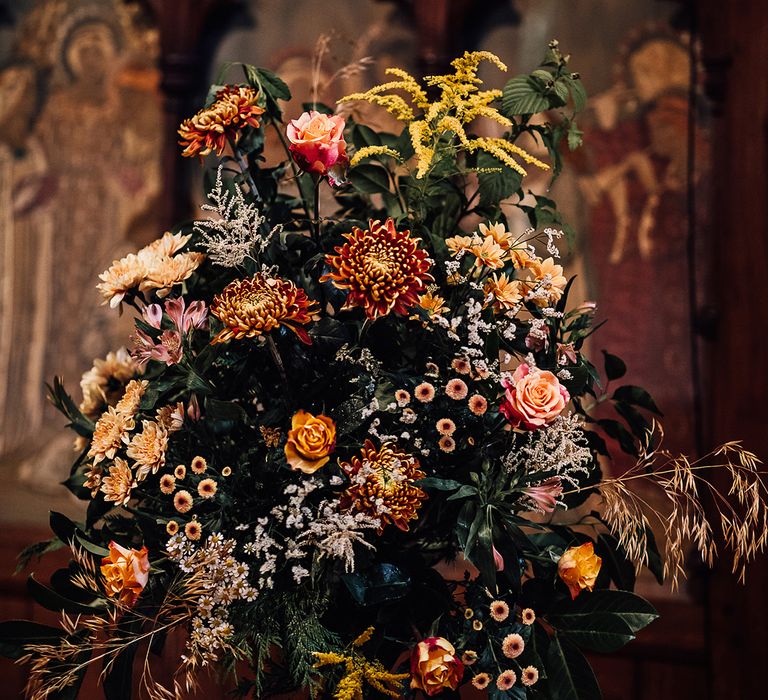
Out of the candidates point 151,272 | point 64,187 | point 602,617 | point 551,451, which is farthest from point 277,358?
point 64,187

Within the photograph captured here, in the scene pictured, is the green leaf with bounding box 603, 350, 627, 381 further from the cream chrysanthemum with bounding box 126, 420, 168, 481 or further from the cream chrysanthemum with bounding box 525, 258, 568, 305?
the cream chrysanthemum with bounding box 126, 420, 168, 481

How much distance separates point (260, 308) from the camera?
2.85ft

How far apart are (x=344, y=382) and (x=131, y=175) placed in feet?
6.76

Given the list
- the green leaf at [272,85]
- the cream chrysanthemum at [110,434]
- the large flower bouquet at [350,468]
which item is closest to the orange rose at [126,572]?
the large flower bouquet at [350,468]

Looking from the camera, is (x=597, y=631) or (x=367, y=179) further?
(x=367, y=179)

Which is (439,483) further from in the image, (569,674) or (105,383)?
(105,383)

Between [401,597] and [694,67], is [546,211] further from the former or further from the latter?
[694,67]

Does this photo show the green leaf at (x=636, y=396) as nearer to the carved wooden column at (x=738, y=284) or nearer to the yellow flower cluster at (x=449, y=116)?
the yellow flower cluster at (x=449, y=116)

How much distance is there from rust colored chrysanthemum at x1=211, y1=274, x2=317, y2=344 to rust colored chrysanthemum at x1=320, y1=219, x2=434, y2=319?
1.8 inches

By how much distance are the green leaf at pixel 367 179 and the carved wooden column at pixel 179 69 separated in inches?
67.2

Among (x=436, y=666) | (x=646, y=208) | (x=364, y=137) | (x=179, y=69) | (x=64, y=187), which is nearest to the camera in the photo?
(x=436, y=666)

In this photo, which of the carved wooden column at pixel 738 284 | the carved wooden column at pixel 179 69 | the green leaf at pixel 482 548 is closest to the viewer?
the green leaf at pixel 482 548

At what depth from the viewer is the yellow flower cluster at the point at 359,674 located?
84 cm

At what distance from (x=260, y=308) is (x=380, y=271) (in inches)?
4.7
